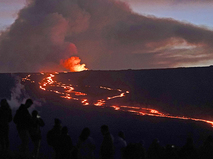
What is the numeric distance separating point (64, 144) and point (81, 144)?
68 cm

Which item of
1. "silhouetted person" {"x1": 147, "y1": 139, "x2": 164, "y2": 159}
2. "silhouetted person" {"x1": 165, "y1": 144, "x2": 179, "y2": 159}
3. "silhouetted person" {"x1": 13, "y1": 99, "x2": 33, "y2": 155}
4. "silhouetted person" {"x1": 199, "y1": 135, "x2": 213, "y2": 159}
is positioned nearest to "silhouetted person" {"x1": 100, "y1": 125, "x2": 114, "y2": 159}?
"silhouetted person" {"x1": 165, "y1": 144, "x2": 179, "y2": 159}

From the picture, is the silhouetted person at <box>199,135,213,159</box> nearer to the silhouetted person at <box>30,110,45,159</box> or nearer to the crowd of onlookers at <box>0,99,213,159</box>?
the crowd of onlookers at <box>0,99,213,159</box>

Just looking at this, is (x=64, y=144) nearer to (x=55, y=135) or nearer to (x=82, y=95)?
(x=55, y=135)

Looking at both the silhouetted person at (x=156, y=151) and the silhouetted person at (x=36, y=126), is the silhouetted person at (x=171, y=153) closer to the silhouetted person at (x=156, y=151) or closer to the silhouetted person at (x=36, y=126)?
the silhouetted person at (x=156, y=151)

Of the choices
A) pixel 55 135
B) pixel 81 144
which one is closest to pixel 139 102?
pixel 81 144

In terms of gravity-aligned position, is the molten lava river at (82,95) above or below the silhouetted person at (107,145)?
above

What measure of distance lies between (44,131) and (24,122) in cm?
1153

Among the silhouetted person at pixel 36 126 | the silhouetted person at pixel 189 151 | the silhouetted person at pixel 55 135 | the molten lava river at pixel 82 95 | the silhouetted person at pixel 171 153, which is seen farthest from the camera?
the molten lava river at pixel 82 95

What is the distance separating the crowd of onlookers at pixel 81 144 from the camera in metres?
10.9

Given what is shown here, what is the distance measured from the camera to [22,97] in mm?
33312

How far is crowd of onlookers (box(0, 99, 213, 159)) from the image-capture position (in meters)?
10.9

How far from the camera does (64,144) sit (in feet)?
35.6

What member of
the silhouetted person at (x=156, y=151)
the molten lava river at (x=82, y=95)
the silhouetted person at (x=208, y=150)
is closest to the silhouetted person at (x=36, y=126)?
the silhouetted person at (x=156, y=151)

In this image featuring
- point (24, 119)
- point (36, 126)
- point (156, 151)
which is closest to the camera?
point (24, 119)
